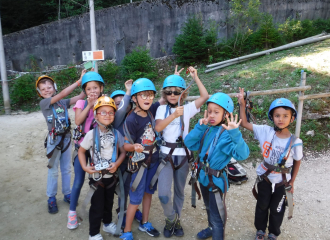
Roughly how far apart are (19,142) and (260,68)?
7.68 m

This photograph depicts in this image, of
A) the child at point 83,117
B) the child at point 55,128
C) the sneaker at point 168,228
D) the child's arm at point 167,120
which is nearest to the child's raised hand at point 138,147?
the child's arm at point 167,120

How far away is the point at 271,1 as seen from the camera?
39.5 ft

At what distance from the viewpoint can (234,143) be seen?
238cm

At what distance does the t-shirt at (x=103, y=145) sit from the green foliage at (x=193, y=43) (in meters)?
A: 8.61

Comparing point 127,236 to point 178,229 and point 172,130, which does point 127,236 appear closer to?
point 178,229

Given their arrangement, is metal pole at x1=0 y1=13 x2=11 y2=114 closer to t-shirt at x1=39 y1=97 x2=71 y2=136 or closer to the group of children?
t-shirt at x1=39 y1=97 x2=71 y2=136

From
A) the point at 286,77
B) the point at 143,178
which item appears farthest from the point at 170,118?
the point at 286,77

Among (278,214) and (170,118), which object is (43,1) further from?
(278,214)

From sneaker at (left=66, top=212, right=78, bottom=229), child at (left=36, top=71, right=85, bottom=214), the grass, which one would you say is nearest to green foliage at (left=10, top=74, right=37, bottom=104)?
the grass

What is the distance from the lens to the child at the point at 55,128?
3.53 meters

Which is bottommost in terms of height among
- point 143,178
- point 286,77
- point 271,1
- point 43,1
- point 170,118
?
point 143,178

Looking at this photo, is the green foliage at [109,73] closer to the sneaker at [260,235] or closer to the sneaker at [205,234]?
the sneaker at [205,234]

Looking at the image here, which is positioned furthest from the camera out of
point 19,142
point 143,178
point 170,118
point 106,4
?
point 106,4

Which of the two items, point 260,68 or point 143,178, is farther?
point 260,68
